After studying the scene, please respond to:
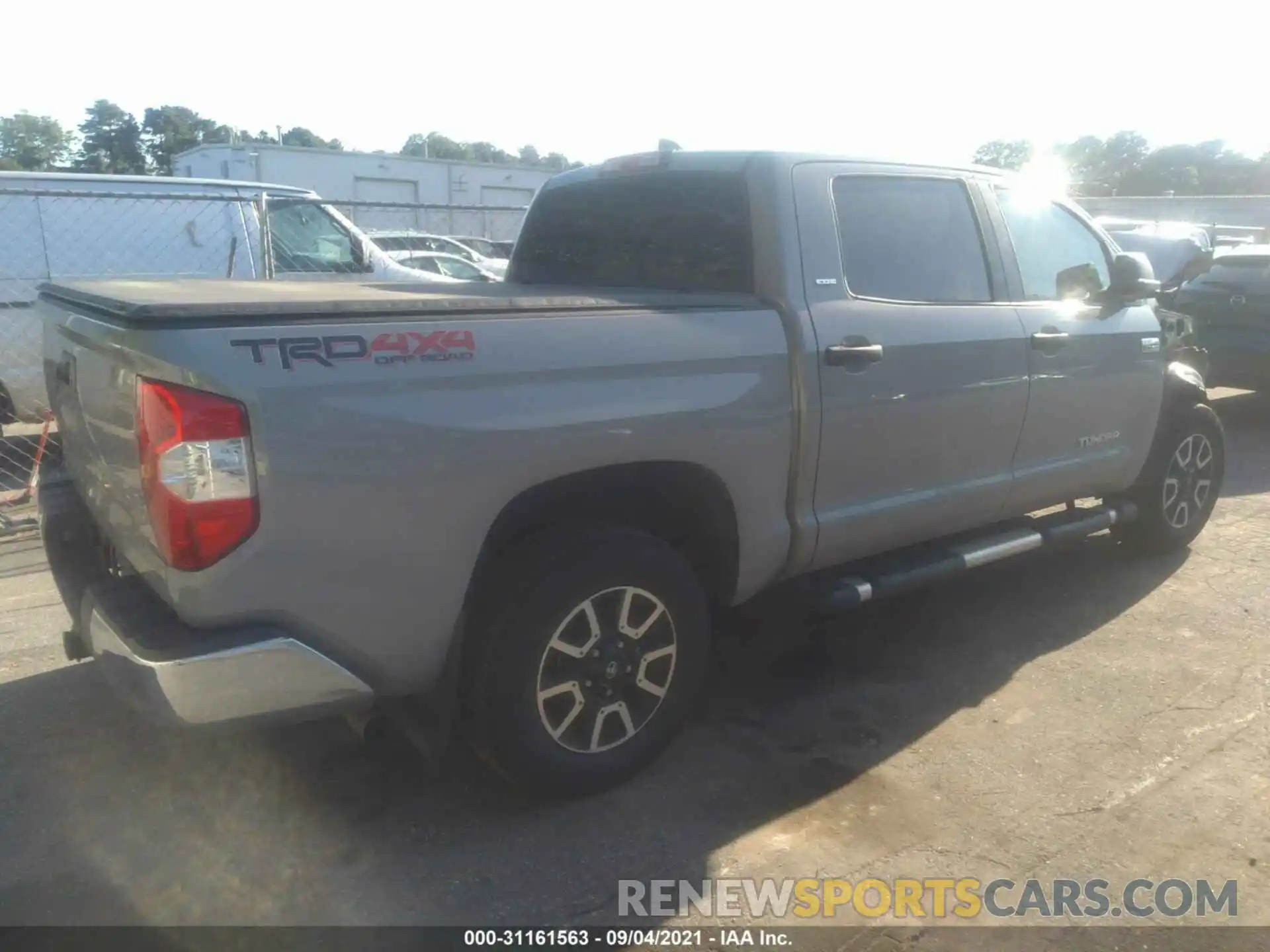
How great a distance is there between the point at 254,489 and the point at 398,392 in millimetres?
417

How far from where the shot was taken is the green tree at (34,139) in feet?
218

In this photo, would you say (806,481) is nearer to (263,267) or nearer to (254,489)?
(254,489)

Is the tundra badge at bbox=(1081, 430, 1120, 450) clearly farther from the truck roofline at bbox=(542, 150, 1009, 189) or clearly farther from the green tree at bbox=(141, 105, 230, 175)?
the green tree at bbox=(141, 105, 230, 175)

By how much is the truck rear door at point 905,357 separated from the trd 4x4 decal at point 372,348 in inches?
53.7

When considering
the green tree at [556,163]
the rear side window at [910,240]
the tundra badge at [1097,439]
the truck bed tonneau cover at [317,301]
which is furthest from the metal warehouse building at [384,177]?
the truck bed tonneau cover at [317,301]

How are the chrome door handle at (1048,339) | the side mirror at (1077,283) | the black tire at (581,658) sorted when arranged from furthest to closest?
1. the side mirror at (1077,283)
2. the chrome door handle at (1048,339)
3. the black tire at (581,658)

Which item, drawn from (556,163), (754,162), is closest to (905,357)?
(754,162)

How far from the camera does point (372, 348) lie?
2.61m

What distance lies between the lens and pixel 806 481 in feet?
11.9

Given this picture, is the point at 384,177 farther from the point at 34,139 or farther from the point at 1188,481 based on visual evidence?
the point at 34,139

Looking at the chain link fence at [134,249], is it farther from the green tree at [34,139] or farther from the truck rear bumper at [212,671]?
the green tree at [34,139]

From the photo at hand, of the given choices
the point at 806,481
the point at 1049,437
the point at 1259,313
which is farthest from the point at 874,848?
the point at 1259,313

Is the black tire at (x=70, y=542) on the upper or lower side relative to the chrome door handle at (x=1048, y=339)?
lower
